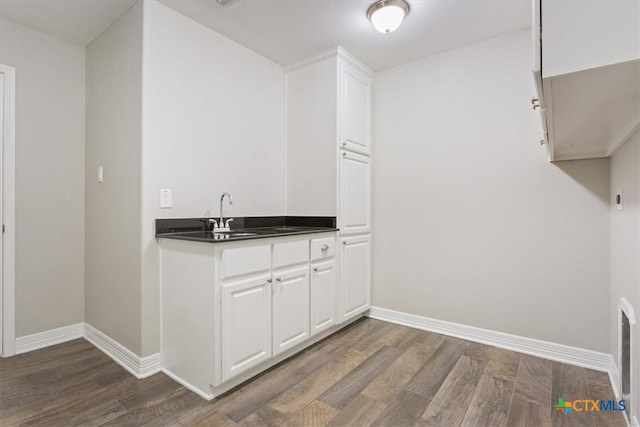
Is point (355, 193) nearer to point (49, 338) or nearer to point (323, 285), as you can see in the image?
point (323, 285)

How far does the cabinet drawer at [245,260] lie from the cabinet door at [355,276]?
3.01ft

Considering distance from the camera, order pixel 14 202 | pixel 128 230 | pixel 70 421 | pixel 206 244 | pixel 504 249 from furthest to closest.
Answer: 1. pixel 504 249
2. pixel 14 202
3. pixel 128 230
4. pixel 206 244
5. pixel 70 421

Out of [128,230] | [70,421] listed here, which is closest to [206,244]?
[128,230]

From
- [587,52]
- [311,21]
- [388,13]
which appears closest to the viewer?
[587,52]

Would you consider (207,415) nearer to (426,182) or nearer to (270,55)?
(426,182)

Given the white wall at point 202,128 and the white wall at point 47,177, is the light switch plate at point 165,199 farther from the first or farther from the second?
the white wall at point 47,177

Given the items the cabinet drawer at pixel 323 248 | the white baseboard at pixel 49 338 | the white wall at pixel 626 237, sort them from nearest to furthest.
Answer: the white wall at pixel 626 237, the white baseboard at pixel 49 338, the cabinet drawer at pixel 323 248

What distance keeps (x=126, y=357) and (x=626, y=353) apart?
295cm

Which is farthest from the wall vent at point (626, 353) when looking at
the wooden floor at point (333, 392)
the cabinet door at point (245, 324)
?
the cabinet door at point (245, 324)

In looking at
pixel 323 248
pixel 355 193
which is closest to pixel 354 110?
pixel 355 193

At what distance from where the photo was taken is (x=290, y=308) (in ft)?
7.38

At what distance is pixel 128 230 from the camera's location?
2164 millimetres

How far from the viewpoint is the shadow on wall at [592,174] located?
7.03 ft

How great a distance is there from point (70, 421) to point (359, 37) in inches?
120
